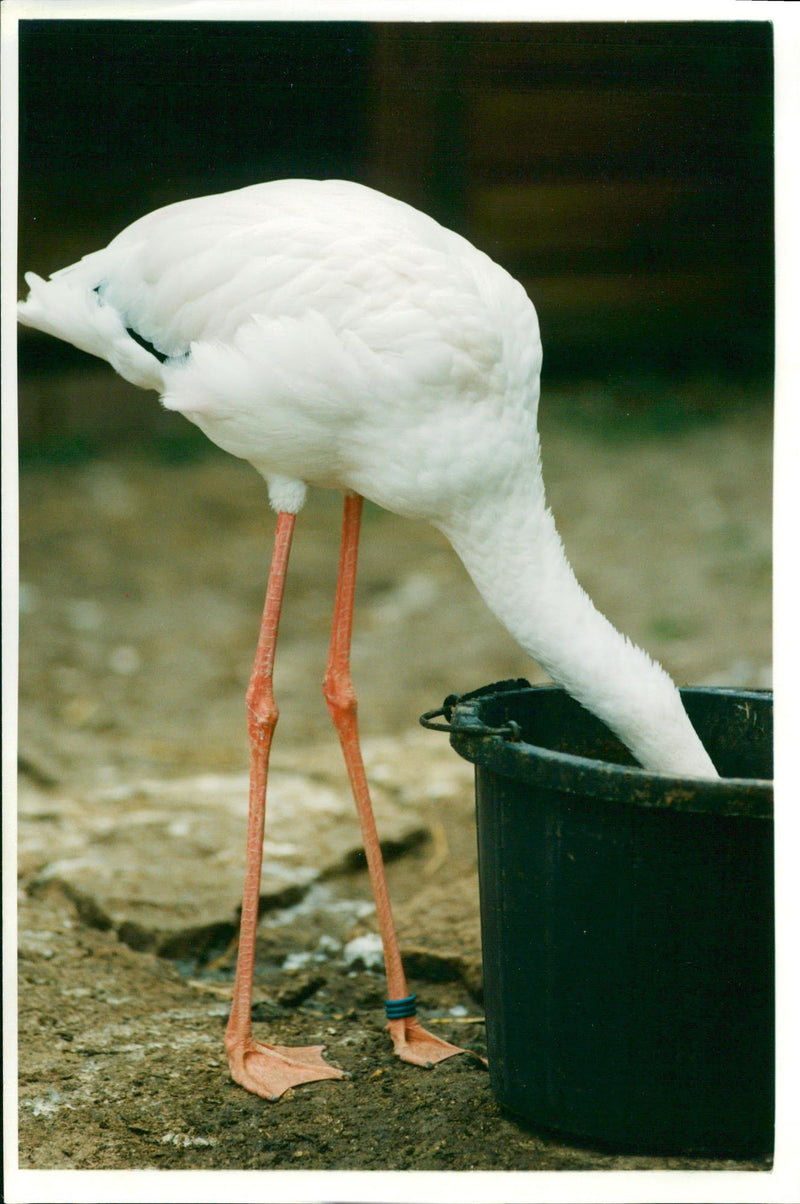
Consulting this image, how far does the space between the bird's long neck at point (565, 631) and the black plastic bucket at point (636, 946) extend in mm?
269

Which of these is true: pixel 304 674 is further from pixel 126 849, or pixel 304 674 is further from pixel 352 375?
pixel 352 375

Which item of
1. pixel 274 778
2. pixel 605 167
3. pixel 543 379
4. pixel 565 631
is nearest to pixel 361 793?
pixel 565 631

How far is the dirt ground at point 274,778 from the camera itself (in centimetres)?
236

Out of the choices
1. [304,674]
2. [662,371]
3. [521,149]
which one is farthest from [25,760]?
[662,371]

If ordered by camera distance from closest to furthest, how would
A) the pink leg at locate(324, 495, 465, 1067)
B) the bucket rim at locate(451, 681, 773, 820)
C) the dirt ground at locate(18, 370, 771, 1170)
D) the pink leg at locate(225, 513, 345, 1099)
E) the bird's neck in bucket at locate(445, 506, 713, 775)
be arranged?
the bucket rim at locate(451, 681, 773, 820) → the bird's neck in bucket at locate(445, 506, 713, 775) → the dirt ground at locate(18, 370, 771, 1170) → the pink leg at locate(225, 513, 345, 1099) → the pink leg at locate(324, 495, 465, 1067)

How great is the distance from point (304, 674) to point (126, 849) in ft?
4.87

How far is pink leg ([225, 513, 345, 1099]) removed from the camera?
2465mm

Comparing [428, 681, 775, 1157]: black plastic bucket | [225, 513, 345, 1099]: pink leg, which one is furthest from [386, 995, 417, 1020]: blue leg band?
[428, 681, 775, 1157]: black plastic bucket

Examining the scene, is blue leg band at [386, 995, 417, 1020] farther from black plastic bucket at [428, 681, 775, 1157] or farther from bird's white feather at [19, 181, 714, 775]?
bird's white feather at [19, 181, 714, 775]

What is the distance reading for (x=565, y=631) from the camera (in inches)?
91.3

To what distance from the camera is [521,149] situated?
3.75 meters

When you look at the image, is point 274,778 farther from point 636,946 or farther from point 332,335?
point 636,946

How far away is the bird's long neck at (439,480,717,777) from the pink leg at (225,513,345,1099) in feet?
1.27

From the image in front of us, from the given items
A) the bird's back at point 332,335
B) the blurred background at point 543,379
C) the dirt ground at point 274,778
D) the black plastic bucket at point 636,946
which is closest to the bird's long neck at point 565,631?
the bird's back at point 332,335
